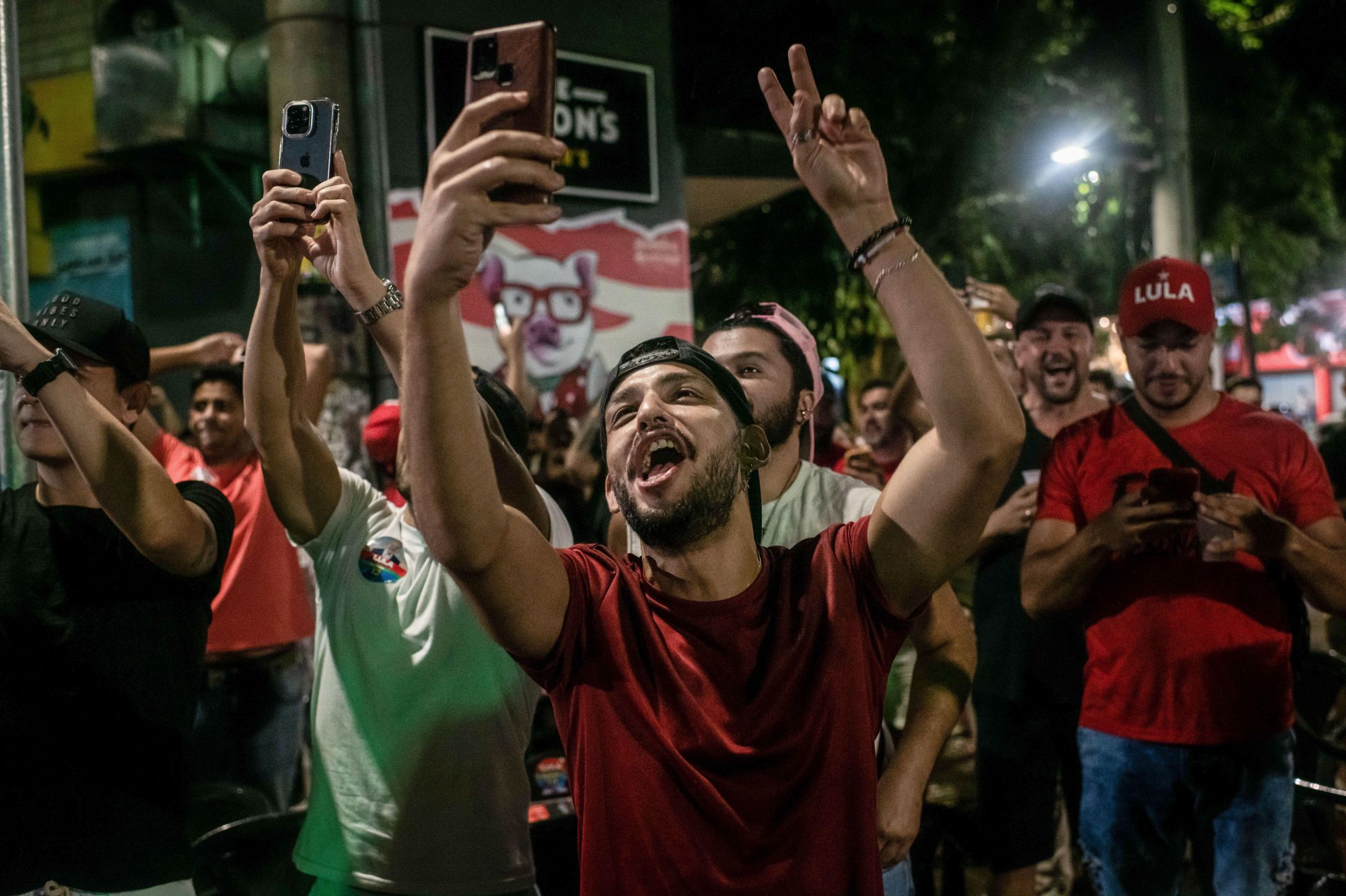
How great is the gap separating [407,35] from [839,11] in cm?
790

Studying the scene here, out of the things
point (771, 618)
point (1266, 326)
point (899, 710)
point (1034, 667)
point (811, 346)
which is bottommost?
point (899, 710)

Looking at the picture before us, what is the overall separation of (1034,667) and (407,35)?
6.11 metres

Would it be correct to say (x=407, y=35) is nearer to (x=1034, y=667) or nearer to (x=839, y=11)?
(x=1034, y=667)

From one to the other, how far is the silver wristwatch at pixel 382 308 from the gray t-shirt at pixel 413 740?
0.72 metres

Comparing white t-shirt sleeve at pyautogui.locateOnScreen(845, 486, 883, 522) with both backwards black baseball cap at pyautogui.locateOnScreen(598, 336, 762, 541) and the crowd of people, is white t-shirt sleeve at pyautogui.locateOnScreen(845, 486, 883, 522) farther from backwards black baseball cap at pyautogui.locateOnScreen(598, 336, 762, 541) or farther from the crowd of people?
backwards black baseball cap at pyautogui.locateOnScreen(598, 336, 762, 541)

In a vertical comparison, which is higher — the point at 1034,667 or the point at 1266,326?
the point at 1266,326

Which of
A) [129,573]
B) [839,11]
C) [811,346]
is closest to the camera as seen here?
[129,573]

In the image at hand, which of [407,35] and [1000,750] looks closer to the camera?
[1000,750]

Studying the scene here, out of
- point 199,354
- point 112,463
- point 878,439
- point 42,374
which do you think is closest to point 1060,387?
point 878,439

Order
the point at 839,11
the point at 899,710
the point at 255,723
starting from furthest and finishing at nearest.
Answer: the point at 839,11 → the point at 899,710 → the point at 255,723

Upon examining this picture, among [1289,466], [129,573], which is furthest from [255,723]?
[1289,466]

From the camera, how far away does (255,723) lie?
18.0ft

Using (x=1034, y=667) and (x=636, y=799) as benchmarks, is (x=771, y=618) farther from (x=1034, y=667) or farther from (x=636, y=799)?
(x=1034, y=667)

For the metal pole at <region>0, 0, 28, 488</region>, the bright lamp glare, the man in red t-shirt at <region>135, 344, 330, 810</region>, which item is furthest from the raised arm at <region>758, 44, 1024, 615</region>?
the bright lamp glare
